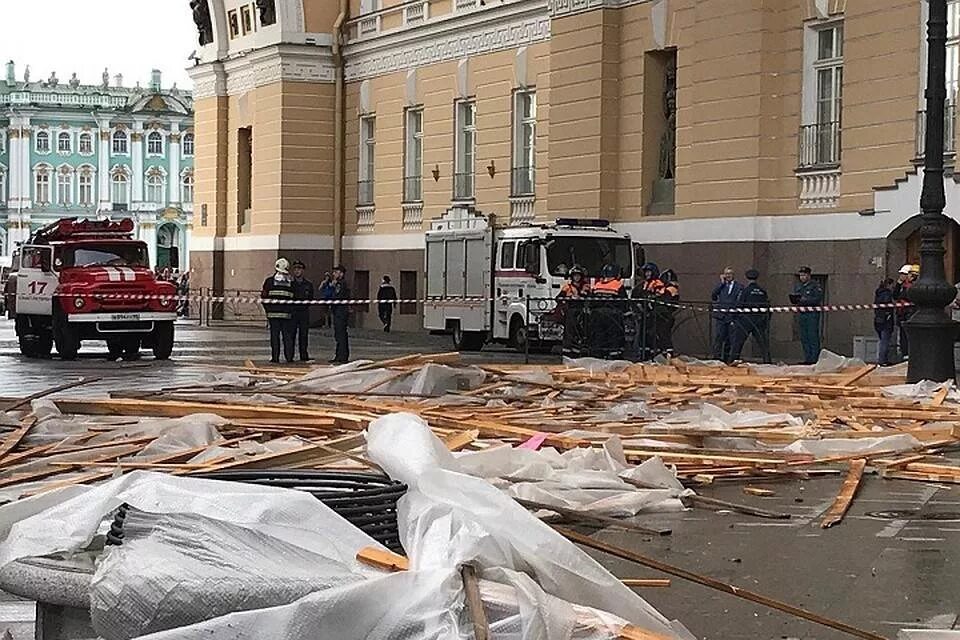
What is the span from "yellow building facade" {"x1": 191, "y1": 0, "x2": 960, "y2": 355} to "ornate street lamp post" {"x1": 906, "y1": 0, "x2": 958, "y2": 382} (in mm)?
7562

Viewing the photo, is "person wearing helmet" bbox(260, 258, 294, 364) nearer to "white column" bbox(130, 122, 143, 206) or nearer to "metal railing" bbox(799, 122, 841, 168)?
"metal railing" bbox(799, 122, 841, 168)

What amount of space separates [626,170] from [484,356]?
18.0 ft

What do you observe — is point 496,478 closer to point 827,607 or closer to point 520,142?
point 827,607

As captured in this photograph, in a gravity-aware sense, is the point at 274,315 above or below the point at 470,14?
below

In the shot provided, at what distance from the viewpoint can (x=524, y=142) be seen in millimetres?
41000

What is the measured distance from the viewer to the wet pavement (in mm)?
7863

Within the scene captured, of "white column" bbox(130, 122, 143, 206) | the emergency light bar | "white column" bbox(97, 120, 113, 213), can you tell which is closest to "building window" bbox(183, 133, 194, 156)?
"white column" bbox(130, 122, 143, 206)

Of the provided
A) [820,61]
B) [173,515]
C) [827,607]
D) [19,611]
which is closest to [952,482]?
[827,607]

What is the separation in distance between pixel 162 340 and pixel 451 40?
15820mm

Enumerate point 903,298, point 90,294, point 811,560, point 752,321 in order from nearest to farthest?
point 811,560 < point 903,298 < point 752,321 < point 90,294

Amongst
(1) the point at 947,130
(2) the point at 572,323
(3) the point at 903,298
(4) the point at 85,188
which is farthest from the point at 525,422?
(4) the point at 85,188

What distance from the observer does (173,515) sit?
580 cm

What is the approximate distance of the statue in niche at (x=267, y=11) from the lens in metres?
49.3

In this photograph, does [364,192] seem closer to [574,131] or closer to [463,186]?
[463,186]
